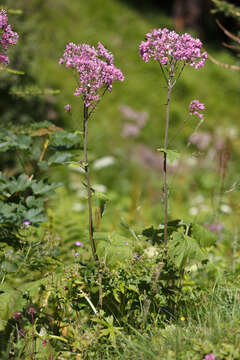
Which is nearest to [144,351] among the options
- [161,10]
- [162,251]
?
[162,251]

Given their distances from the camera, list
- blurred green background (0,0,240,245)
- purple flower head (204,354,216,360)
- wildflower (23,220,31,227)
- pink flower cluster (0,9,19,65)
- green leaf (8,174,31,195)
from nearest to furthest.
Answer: purple flower head (204,354,216,360) → pink flower cluster (0,9,19,65) → wildflower (23,220,31,227) → green leaf (8,174,31,195) → blurred green background (0,0,240,245)

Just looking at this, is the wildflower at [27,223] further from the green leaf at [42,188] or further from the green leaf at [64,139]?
the green leaf at [64,139]

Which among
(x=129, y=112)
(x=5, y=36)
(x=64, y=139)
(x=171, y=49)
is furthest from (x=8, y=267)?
(x=129, y=112)

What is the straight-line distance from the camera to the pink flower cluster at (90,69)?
6.44 feet

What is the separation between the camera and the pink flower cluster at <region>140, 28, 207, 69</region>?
2.01m

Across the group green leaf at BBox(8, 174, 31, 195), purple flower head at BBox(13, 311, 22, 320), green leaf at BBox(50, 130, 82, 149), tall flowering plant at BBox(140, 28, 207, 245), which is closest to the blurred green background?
tall flowering plant at BBox(140, 28, 207, 245)

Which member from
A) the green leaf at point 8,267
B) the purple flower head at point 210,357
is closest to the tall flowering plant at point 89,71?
the green leaf at point 8,267

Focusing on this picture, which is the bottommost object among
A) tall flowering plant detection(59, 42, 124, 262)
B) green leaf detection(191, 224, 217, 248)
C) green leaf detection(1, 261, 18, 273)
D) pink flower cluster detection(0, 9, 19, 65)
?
green leaf detection(1, 261, 18, 273)

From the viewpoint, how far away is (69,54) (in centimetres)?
202

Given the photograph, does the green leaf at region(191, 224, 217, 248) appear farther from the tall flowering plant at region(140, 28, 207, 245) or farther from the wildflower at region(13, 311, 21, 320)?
the wildflower at region(13, 311, 21, 320)

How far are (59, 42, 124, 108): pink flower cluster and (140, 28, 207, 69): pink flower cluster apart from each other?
209 millimetres

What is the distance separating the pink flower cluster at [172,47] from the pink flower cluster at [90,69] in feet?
0.69

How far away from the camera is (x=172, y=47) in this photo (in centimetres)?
205

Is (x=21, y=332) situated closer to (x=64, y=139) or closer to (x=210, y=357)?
(x=210, y=357)
